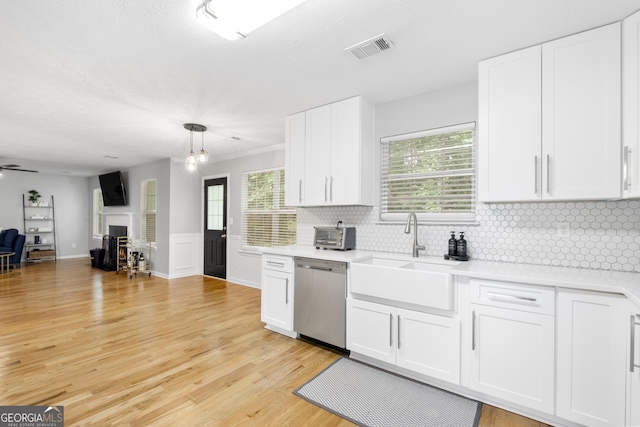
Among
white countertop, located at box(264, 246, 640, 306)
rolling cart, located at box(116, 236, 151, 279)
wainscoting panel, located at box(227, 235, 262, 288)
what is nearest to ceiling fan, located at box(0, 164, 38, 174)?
rolling cart, located at box(116, 236, 151, 279)

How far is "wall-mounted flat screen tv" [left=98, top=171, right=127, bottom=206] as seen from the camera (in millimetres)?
7211

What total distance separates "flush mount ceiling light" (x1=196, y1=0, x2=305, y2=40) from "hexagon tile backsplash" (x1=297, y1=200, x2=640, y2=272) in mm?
2176

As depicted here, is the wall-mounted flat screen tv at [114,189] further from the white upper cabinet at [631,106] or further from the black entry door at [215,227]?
the white upper cabinet at [631,106]

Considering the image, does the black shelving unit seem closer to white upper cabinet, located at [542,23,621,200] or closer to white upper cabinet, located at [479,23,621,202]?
white upper cabinet, located at [479,23,621,202]

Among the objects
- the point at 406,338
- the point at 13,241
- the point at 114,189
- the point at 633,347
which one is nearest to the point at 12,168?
the point at 13,241

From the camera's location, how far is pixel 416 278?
7.35 ft

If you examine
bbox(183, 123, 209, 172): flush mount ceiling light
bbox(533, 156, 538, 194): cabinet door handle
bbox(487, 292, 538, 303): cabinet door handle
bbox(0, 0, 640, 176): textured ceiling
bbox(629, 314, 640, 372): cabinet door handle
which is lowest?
bbox(629, 314, 640, 372): cabinet door handle

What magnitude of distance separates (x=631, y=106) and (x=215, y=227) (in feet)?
20.2

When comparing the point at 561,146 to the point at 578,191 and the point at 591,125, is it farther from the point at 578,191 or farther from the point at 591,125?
the point at 578,191

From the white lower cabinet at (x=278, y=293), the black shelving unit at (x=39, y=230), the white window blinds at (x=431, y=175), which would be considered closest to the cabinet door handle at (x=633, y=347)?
the white window blinds at (x=431, y=175)

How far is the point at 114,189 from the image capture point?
24.1 ft

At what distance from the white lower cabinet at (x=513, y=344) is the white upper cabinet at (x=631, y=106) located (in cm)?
81

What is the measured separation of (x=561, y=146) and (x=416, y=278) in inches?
52.7

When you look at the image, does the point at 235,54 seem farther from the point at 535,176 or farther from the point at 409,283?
the point at 535,176
